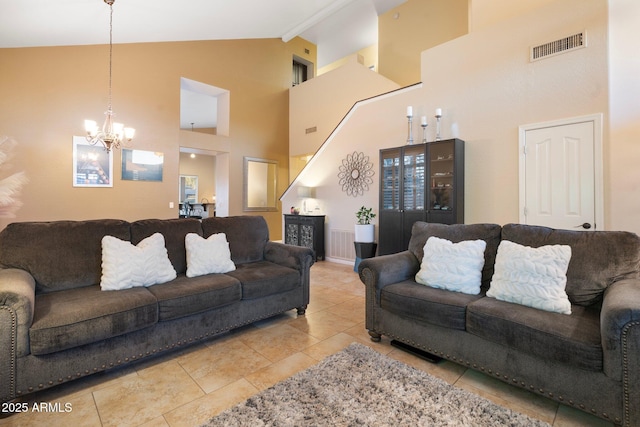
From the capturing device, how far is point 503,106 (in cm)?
388

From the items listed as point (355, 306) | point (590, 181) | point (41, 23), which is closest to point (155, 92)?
point (41, 23)

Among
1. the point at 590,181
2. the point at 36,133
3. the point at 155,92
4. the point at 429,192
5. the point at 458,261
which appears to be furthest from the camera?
the point at 155,92

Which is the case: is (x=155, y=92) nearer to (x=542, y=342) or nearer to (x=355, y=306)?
(x=355, y=306)

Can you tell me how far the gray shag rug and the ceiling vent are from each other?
3.90 m

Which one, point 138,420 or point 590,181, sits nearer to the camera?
point 138,420

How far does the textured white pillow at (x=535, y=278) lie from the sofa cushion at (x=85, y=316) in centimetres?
247

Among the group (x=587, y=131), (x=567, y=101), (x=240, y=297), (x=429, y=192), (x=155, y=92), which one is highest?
(x=155, y=92)

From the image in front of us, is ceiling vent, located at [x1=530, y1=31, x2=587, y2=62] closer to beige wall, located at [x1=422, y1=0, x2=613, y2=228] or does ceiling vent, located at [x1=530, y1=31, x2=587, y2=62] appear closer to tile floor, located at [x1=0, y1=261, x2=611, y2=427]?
beige wall, located at [x1=422, y1=0, x2=613, y2=228]

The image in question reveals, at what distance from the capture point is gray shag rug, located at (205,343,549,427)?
155 cm

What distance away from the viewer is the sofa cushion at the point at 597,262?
189 centimetres

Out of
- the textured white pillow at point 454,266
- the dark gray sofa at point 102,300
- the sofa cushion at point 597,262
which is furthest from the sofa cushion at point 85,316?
the sofa cushion at point 597,262

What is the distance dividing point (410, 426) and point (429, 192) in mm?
3227

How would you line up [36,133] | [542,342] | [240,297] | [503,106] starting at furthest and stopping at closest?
[36,133], [503,106], [240,297], [542,342]

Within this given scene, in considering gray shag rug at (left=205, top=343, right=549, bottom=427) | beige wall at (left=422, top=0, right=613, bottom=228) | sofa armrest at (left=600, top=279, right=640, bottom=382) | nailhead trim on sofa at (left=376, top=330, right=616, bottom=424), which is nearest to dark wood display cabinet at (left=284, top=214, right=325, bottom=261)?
beige wall at (left=422, top=0, right=613, bottom=228)
